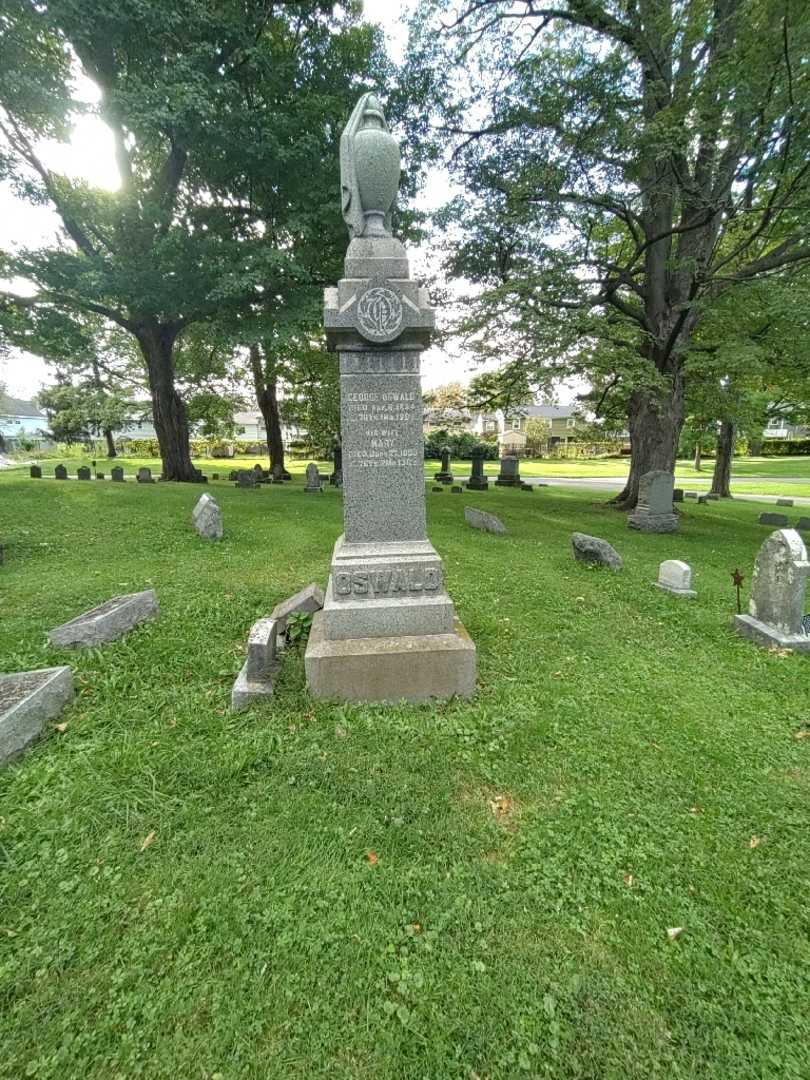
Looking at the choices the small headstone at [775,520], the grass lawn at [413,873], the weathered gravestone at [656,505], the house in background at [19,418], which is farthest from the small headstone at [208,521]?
the house in background at [19,418]

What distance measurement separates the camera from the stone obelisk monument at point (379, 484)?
11.9 feet

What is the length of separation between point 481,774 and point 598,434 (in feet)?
70.4

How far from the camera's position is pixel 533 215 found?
11594 millimetres

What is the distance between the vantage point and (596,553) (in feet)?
25.6

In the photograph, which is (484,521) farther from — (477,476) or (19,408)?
(19,408)

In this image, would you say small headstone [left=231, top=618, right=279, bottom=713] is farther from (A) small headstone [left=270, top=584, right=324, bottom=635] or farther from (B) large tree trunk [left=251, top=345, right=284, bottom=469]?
(B) large tree trunk [left=251, top=345, right=284, bottom=469]

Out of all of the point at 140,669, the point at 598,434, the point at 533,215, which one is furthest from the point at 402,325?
the point at 598,434

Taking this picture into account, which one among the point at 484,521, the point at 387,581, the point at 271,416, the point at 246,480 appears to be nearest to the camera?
the point at 387,581

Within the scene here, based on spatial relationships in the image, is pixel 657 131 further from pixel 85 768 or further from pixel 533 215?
pixel 85 768

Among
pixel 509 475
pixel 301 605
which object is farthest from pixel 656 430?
pixel 301 605

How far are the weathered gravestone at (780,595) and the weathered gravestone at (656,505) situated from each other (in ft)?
24.5

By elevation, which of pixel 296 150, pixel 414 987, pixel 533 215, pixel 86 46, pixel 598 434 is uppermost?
pixel 86 46

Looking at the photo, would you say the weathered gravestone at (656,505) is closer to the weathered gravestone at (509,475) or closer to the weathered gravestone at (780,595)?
the weathered gravestone at (780,595)

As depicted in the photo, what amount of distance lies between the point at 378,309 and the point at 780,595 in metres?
5.00
